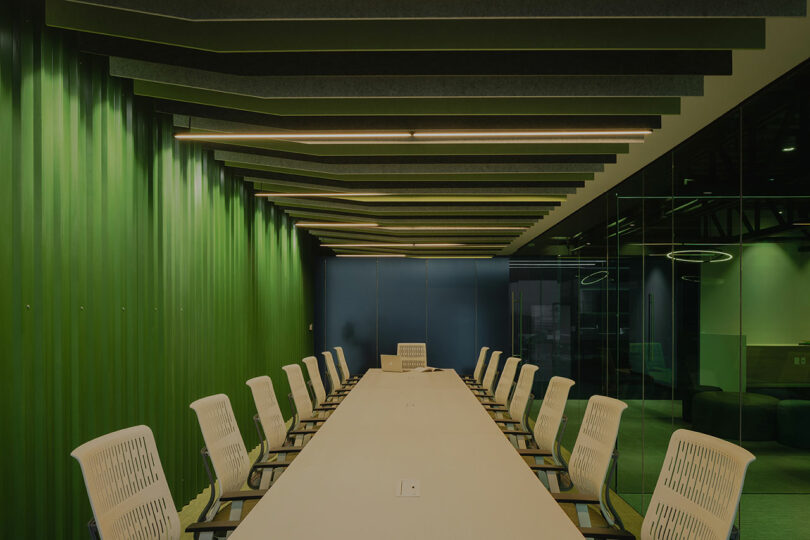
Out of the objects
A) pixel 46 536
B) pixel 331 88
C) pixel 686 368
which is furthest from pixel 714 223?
A: pixel 46 536

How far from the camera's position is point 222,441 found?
3604 millimetres

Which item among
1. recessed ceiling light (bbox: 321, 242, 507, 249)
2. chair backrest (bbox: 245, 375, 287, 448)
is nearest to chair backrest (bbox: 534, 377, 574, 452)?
chair backrest (bbox: 245, 375, 287, 448)

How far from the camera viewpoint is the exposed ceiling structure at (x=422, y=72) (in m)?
3.08

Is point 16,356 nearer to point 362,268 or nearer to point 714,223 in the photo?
point 714,223

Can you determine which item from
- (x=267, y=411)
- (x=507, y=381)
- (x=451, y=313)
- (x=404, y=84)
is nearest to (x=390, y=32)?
(x=404, y=84)

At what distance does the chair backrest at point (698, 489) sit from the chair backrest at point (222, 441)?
7.34 feet

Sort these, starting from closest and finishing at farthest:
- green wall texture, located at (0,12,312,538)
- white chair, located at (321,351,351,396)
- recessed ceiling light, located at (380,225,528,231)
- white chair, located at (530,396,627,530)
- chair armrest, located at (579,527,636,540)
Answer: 1. chair armrest, located at (579,527,636,540)
2. green wall texture, located at (0,12,312,538)
3. white chair, located at (530,396,627,530)
4. white chair, located at (321,351,351,396)
5. recessed ceiling light, located at (380,225,528,231)

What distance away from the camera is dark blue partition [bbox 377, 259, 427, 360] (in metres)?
14.1

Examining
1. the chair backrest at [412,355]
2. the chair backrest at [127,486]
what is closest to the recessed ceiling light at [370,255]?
the chair backrest at [412,355]

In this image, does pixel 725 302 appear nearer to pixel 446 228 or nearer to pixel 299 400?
pixel 299 400

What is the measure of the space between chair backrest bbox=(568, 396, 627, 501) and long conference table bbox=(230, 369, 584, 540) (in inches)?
18.0

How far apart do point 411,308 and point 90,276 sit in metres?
10.4

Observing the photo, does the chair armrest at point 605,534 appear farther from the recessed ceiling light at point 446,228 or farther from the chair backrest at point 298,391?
the recessed ceiling light at point 446,228

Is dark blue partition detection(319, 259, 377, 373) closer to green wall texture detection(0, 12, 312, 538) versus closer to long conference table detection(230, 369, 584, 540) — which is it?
green wall texture detection(0, 12, 312, 538)
